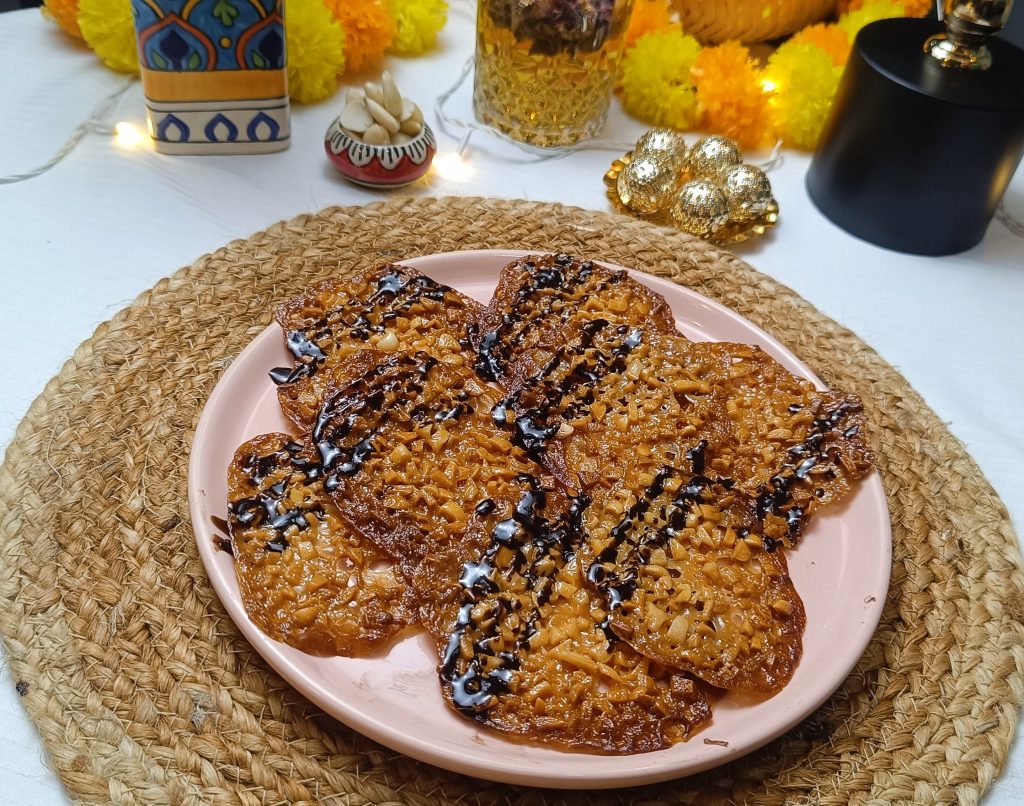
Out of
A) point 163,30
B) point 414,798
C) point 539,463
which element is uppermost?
point 163,30

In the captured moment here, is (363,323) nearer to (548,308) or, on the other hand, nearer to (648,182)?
(548,308)

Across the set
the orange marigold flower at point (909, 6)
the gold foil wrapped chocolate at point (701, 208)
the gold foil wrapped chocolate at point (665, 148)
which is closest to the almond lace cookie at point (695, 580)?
the gold foil wrapped chocolate at point (701, 208)

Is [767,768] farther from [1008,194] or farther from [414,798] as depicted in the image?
[1008,194]

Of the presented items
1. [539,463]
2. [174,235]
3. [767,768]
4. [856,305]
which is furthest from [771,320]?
[174,235]

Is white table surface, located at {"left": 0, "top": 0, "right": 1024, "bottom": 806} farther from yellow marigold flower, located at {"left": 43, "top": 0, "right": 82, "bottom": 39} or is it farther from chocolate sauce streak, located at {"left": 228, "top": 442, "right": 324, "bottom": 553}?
chocolate sauce streak, located at {"left": 228, "top": 442, "right": 324, "bottom": 553}

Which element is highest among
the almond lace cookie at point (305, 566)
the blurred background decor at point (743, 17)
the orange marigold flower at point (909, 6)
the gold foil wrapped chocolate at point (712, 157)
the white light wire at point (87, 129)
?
the orange marigold flower at point (909, 6)

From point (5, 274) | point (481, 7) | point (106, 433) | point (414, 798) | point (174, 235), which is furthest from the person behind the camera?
point (481, 7)

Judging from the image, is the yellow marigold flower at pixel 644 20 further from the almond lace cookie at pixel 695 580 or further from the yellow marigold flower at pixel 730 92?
the almond lace cookie at pixel 695 580
